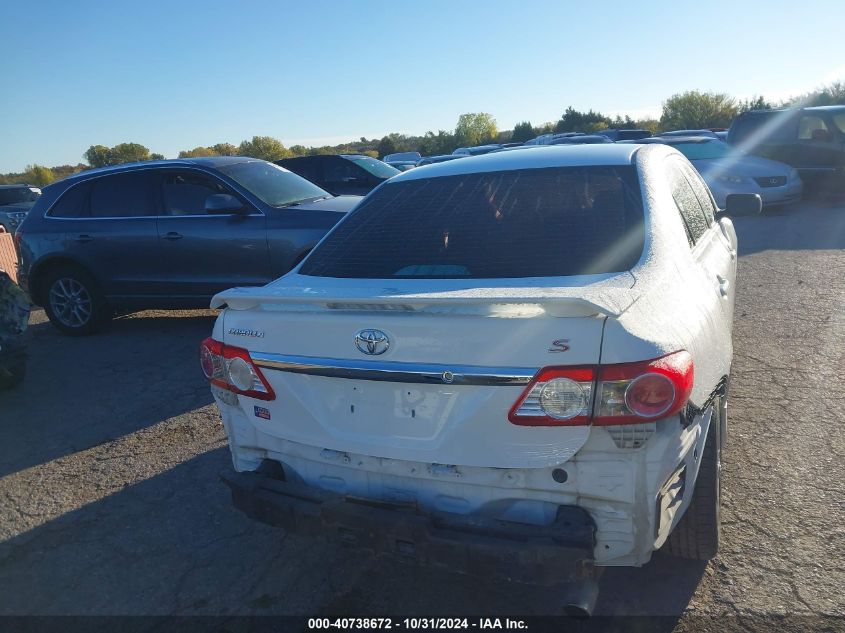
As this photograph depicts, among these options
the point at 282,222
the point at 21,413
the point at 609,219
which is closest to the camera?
the point at 609,219

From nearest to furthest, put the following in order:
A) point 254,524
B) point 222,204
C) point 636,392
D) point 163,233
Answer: point 636,392 → point 254,524 → point 222,204 → point 163,233

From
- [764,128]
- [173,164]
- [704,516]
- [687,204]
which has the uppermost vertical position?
[173,164]

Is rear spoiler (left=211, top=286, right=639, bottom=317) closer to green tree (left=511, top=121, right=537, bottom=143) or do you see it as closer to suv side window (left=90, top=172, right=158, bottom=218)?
suv side window (left=90, top=172, right=158, bottom=218)

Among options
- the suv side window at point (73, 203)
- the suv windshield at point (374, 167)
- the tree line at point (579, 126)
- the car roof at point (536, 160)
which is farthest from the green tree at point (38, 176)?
the car roof at point (536, 160)

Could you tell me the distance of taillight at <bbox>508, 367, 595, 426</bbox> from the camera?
2057 mm

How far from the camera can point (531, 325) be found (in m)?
2.10

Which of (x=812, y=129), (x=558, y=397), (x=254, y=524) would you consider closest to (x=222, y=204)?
(x=254, y=524)

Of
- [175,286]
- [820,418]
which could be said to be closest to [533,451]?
[820,418]

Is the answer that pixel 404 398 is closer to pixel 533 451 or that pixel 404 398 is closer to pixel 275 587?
pixel 533 451

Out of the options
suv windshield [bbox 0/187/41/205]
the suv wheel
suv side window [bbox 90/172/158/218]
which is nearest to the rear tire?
suv side window [bbox 90/172/158/218]

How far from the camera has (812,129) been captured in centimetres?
1388

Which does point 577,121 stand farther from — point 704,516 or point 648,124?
point 704,516

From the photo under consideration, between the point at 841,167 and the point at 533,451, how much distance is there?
47.2 ft

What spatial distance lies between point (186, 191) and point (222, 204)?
797 mm
